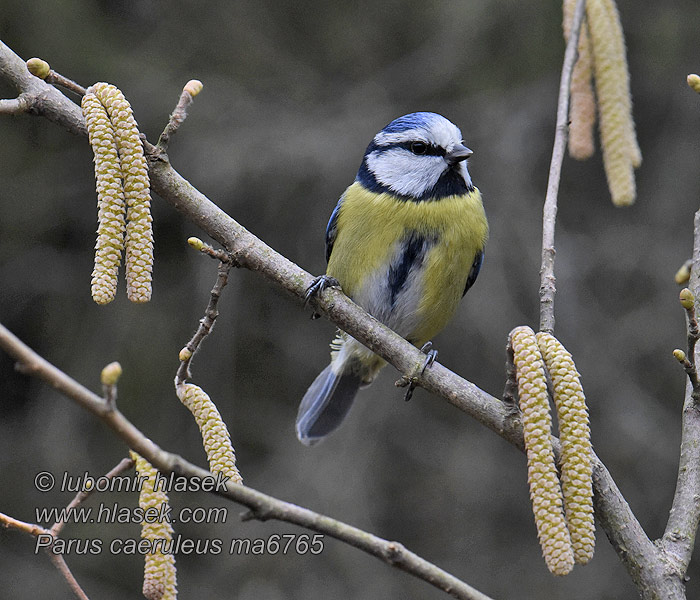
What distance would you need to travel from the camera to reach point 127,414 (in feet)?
14.2

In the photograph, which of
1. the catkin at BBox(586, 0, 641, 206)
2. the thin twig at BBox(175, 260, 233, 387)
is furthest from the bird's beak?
the thin twig at BBox(175, 260, 233, 387)

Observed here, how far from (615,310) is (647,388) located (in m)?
0.47

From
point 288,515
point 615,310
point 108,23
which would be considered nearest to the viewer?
point 288,515

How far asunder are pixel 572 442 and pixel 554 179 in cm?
76

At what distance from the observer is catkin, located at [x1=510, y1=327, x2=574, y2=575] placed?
1.12 m

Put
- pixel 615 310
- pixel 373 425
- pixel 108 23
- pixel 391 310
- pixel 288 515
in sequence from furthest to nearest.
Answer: pixel 615 310, pixel 373 425, pixel 108 23, pixel 391 310, pixel 288 515

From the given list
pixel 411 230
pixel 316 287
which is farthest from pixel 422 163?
pixel 316 287

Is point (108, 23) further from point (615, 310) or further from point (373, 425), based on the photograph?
point (615, 310)

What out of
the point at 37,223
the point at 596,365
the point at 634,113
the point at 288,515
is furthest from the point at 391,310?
the point at 634,113

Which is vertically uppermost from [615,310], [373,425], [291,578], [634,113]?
[634,113]

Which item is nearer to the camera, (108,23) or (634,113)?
(108,23)

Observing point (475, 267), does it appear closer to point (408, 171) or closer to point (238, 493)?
point (408, 171)

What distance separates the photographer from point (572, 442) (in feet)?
4.05

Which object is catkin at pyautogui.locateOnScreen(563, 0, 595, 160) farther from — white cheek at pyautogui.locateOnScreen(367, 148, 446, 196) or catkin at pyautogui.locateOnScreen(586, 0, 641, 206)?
white cheek at pyautogui.locateOnScreen(367, 148, 446, 196)
